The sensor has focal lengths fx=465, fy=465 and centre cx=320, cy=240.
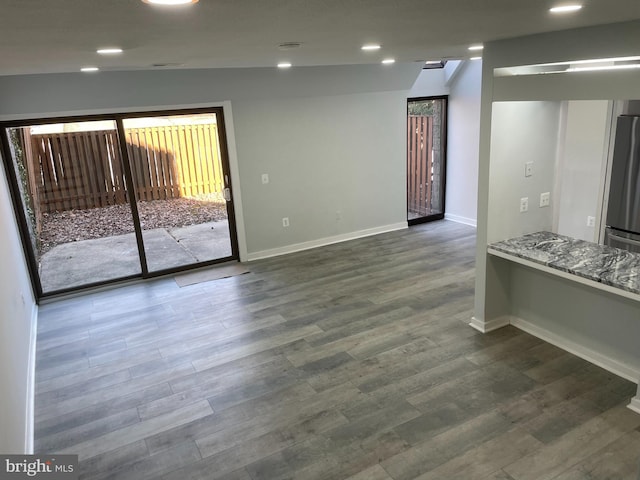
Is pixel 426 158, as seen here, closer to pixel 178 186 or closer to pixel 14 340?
pixel 178 186

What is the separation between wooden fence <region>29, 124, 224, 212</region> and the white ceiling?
8.48 ft

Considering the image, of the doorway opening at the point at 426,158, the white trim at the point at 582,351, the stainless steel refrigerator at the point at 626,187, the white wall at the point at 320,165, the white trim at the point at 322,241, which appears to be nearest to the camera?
the white trim at the point at 582,351

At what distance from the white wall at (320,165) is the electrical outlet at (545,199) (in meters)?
3.14

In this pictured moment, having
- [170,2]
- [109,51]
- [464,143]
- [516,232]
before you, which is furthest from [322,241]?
→ [170,2]

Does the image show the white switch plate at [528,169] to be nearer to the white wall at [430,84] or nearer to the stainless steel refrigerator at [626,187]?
the stainless steel refrigerator at [626,187]

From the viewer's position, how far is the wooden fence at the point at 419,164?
7.43 meters

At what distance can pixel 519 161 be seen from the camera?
386cm

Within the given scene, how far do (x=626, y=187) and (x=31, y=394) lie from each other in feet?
17.9

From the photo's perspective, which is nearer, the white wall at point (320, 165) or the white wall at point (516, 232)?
the white wall at point (516, 232)

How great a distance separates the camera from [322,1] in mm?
1451

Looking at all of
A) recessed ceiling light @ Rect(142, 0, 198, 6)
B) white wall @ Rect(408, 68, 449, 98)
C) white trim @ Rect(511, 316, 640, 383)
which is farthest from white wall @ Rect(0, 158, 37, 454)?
white wall @ Rect(408, 68, 449, 98)

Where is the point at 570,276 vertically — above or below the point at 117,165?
below

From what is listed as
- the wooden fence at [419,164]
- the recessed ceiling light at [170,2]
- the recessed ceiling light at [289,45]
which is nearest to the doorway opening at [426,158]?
the wooden fence at [419,164]

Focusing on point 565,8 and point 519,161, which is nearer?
point 565,8
